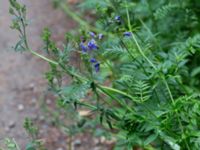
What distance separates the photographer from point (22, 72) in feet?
12.3

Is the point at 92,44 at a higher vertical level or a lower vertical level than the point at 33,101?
higher

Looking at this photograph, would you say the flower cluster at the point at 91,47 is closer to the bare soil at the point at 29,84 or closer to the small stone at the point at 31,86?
the bare soil at the point at 29,84

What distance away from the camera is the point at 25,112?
11.2 feet

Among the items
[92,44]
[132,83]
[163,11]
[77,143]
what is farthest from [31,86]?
[92,44]

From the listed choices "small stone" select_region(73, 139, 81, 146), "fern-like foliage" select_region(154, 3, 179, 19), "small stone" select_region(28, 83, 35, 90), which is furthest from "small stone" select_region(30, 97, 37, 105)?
"fern-like foliage" select_region(154, 3, 179, 19)

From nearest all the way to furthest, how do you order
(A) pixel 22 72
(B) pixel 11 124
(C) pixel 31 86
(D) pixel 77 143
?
(D) pixel 77 143
(B) pixel 11 124
(C) pixel 31 86
(A) pixel 22 72

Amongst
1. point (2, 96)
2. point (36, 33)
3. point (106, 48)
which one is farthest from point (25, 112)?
point (106, 48)

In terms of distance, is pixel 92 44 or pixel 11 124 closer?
pixel 92 44

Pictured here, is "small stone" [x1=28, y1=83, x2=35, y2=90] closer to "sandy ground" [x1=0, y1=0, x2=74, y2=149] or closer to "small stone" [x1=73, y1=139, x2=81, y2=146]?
"sandy ground" [x1=0, y1=0, x2=74, y2=149]

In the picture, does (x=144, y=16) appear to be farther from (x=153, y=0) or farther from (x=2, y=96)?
(x=2, y=96)

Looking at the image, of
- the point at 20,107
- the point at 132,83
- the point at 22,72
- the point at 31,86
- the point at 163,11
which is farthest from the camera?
the point at 22,72

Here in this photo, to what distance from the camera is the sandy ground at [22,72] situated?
11.0 ft

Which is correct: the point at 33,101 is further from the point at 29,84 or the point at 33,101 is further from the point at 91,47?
the point at 91,47

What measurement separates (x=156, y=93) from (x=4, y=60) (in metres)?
1.87
